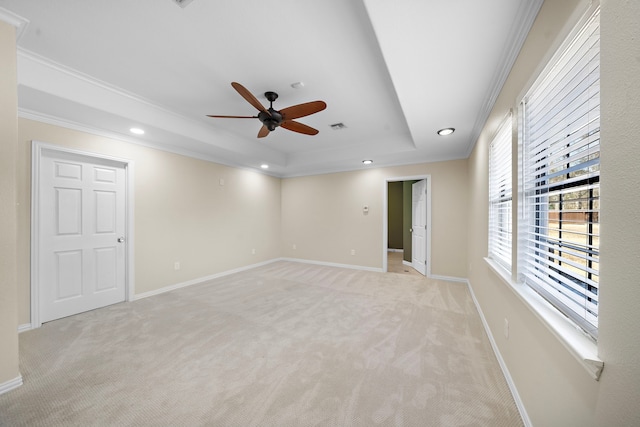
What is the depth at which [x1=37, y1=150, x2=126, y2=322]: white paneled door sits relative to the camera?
8.73ft

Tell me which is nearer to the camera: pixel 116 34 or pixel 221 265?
pixel 116 34

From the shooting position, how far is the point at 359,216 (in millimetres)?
5238

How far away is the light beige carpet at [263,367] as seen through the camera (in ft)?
4.83

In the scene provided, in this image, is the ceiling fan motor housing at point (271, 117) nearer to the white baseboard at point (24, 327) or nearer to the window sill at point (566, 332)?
the window sill at point (566, 332)

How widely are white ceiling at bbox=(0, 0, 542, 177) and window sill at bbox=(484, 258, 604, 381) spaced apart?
162 centimetres

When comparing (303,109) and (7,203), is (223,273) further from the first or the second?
(303,109)

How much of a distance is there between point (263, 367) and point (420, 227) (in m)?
4.05

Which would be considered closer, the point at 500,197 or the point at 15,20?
the point at 15,20

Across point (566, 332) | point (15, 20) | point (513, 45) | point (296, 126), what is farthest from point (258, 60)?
point (566, 332)

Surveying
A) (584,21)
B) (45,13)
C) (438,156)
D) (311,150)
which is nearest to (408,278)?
(438,156)

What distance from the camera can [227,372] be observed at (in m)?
1.84

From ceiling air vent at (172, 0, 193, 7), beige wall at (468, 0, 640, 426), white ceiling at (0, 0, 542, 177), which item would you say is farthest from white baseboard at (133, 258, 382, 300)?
beige wall at (468, 0, 640, 426)

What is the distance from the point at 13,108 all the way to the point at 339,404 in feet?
9.97

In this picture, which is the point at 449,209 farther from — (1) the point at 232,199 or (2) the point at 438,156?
(1) the point at 232,199
